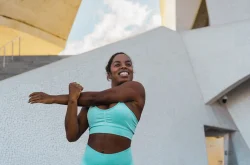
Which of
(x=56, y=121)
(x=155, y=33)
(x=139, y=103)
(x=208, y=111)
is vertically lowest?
(x=139, y=103)

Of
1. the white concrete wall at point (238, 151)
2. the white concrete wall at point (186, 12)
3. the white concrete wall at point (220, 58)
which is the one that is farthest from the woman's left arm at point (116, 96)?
the white concrete wall at point (186, 12)

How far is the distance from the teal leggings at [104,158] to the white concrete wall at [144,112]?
345 centimetres

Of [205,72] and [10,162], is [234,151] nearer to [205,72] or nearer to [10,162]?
[205,72]

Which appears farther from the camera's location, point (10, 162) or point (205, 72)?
point (205, 72)

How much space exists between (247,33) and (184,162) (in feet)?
9.35

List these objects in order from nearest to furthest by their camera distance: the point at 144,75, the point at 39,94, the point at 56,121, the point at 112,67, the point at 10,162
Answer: the point at 39,94 → the point at 112,67 → the point at 10,162 → the point at 56,121 → the point at 144,75

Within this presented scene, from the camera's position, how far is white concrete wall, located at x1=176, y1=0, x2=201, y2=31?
11.9 metres

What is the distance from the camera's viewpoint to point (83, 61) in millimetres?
5848

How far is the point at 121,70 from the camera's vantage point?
1566 millimetres

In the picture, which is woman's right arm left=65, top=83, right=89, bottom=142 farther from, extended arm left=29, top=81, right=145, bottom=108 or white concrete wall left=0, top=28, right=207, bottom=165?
white concrete wall left=0, top=28, right=207, bottom=165

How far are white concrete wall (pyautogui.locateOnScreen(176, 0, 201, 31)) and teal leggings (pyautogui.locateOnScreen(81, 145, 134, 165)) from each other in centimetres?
1068

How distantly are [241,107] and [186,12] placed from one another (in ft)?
14.5

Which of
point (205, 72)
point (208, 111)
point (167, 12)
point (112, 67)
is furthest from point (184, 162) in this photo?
point (167, 12)

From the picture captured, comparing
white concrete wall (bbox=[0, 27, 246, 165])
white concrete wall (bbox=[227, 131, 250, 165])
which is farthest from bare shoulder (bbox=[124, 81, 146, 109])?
white concrete wall (bbox=[227, 131, 250, 165])
